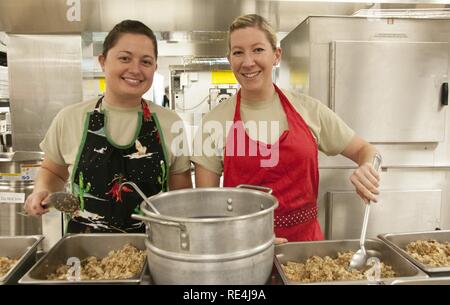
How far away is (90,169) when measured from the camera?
4.73 ft

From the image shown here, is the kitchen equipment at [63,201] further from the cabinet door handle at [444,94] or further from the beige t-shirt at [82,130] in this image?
the cabinet door handle at [444,94]

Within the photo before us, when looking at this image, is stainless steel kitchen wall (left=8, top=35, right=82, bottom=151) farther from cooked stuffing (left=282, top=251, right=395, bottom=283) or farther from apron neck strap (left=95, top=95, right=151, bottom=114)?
cooked stuffing (left=282, top=251, right=395, bottom=283)

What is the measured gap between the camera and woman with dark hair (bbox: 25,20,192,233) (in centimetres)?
142

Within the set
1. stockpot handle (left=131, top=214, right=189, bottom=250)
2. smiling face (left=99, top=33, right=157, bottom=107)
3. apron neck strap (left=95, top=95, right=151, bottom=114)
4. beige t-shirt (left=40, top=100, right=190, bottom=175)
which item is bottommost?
stockpot handle (left=131, top=214, right=189, bottom=250)

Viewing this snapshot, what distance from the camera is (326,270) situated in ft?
3.27

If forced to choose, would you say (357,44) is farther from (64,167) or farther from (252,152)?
(64,167)

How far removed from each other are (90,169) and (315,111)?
3.04ft

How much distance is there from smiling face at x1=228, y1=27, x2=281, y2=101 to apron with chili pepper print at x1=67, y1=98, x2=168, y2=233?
46 cm

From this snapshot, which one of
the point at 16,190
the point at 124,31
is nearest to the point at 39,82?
the point at 16,190

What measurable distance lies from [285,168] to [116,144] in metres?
0.66

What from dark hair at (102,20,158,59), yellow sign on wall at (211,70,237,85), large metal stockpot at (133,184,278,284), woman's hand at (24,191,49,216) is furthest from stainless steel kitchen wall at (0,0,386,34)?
large metal stockpot at (133,184,278,284)

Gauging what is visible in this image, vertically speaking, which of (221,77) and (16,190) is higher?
(221,77)

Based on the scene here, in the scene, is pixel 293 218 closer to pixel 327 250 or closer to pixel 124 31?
pixel 327 250
